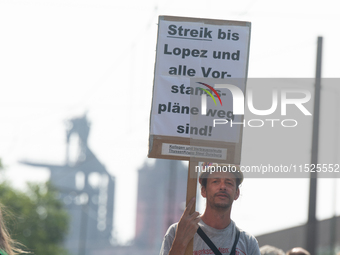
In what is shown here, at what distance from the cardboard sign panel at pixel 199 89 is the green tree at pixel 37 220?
3080cm

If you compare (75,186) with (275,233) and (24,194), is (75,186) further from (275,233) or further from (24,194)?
Answer: (275,233)

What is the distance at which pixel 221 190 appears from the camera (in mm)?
3990

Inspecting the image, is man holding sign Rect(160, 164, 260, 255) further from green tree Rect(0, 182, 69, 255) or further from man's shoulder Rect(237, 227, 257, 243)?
green tree Rect(0, 182, 69, 255)

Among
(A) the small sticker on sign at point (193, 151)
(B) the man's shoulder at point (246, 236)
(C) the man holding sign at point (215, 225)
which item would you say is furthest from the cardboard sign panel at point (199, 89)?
(B) the man's shoulder at point (246, 236)

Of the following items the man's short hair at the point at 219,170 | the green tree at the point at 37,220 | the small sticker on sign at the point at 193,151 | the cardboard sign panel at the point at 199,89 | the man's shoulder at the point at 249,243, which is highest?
the cardboard sign panel at the point at 199,89

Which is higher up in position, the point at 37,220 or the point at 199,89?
the point at 199,89

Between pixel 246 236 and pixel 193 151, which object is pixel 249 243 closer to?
pixel 246 236

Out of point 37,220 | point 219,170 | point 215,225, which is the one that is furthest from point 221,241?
point 37,220

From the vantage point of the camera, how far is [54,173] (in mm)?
109438

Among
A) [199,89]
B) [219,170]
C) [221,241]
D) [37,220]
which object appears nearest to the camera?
[221,241]

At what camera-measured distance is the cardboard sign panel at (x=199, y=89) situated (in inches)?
166

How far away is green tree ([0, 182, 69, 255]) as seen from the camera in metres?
35.0

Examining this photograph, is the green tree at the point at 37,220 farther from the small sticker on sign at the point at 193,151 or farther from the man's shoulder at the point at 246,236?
the man's shoulder at the point at 246,236

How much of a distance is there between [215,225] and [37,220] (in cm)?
3496
